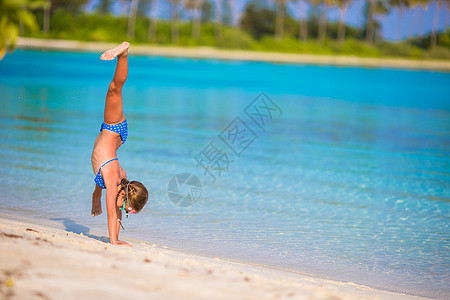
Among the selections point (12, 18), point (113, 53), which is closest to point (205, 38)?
point (113, 53)

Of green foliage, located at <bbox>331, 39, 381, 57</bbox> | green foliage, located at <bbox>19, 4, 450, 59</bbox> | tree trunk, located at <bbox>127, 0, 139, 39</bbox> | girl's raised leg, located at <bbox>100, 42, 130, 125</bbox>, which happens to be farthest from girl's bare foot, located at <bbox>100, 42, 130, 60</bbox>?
green foliage, located at <bbox>331, 39, 381, 57</bbox>

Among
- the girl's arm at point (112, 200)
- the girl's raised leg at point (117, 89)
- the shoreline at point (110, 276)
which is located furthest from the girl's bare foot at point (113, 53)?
the shoreline at point (110, 276)

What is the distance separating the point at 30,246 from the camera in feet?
14.9

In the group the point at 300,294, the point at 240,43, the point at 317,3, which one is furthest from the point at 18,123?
the point at 317,3

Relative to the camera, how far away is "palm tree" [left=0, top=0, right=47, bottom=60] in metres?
Result: 3.86

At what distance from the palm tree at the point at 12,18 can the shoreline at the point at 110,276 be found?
155 centimetres

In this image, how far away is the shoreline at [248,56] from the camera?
226 feet

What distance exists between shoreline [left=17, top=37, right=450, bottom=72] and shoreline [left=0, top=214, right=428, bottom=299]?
65132mm

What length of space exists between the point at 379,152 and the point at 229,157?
429 cm

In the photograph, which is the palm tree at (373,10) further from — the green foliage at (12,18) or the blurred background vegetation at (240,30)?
the green foliage at (12,18)

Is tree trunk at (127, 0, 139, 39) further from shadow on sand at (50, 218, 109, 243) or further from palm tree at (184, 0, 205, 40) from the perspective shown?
shadow on sand at (50, 218, 109, 243)

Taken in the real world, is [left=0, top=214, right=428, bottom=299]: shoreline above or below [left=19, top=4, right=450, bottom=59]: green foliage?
below

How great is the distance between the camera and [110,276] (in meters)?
4.13

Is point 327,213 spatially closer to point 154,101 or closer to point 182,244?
point 182,244
